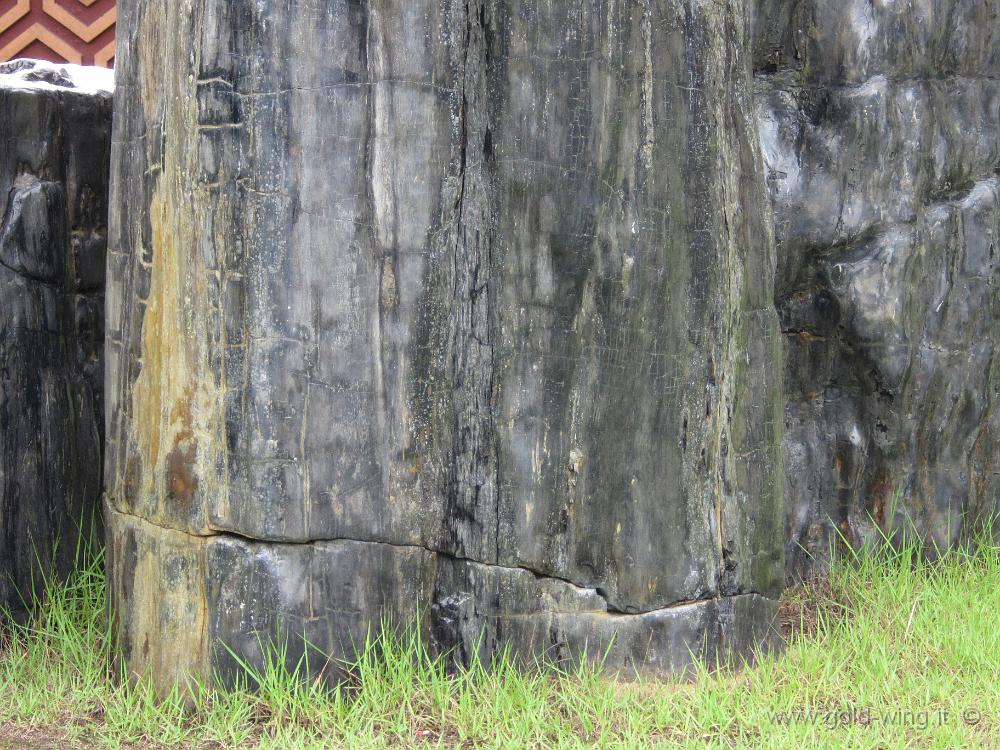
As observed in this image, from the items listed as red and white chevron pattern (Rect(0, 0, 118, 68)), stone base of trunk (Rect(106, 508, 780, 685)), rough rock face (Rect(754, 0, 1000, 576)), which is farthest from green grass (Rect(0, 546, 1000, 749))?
red and white chevron pattern (Rect(0, 0, 118, 68))

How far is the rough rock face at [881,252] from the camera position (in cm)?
312

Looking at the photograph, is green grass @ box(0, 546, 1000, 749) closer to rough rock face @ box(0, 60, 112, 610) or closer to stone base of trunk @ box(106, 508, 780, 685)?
stone base of trunk @ box(106, 508, 780, 685)

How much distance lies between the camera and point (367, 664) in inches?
96.1

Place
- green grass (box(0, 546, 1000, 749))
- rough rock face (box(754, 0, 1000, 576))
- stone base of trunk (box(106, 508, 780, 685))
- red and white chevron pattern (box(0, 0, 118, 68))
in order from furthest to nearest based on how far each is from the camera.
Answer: red and white chevron pattern (box(0, 0, 118, 68))
rough rock face (box(754, 0, 1000, 576))
stone base of trunk (box(106, 508, 780, 685))
green grass (box(0, 546, 1000, 749))

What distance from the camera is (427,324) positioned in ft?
8.17

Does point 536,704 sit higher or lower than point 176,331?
lower

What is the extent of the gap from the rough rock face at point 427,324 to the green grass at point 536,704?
91 millimetres

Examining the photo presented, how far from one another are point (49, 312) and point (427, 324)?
1.08m

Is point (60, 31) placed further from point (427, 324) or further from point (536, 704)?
point (536, 704)

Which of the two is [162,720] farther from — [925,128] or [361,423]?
[925,128]

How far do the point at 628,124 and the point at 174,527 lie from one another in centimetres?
132

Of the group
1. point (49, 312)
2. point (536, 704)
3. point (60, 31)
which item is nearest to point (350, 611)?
point (536, 704)

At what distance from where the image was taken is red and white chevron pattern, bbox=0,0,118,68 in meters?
5.06

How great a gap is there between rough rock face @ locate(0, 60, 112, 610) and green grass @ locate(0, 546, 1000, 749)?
0.34m
